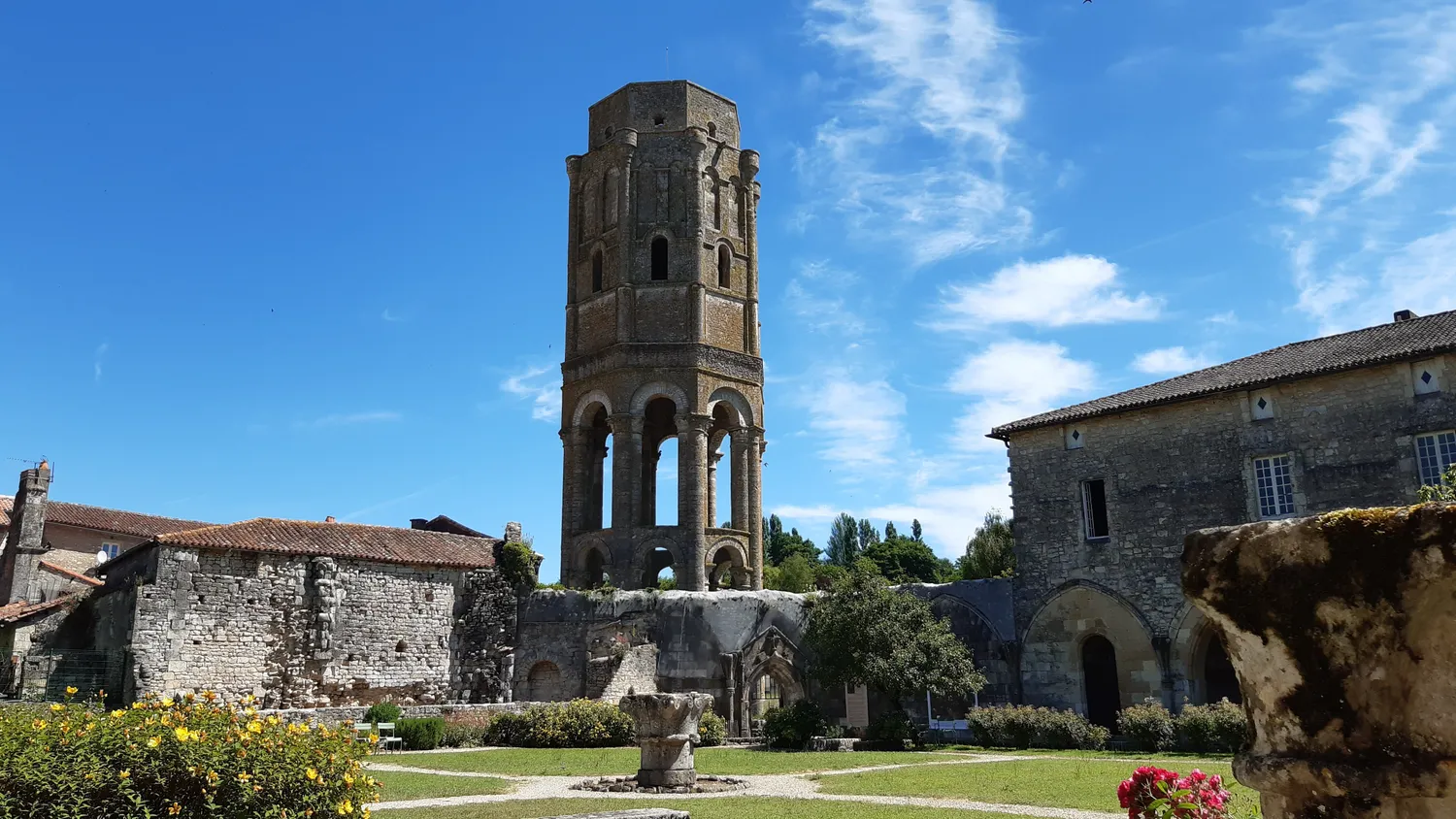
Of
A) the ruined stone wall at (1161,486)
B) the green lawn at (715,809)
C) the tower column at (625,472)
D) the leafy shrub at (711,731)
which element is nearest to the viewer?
the green lawn at (715,809)

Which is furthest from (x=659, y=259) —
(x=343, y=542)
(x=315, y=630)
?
(x=315, y=630)

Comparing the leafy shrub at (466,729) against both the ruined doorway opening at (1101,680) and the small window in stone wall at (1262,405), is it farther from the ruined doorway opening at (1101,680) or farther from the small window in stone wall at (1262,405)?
the small window in stone wall at (1262,405)

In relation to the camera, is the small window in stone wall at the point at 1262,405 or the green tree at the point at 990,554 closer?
the small window in stone wall at the point at 1262,405

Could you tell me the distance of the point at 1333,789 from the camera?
8.95 feet

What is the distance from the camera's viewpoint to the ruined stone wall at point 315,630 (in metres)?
25.6

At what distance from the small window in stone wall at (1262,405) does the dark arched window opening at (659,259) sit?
2015cm

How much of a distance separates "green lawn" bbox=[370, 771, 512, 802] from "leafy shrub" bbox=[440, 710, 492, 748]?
7.46 m

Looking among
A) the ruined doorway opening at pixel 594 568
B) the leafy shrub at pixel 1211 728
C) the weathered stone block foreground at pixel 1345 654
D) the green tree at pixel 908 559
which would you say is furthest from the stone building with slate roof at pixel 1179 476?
the green tree at pixel 908 559

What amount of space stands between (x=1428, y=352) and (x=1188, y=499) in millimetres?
5979

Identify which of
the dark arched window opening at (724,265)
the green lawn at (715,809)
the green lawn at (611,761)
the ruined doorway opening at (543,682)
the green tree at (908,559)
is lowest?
the green lawn at (611,761)

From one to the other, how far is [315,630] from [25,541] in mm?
19783

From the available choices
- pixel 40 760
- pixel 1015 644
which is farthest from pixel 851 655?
pixel 40 760

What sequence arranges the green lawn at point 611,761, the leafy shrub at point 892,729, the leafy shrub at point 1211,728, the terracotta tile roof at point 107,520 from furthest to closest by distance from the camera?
the terracotta tile roof at point 107,520
the leafy shrub at point 892,729
the leafy shrub at point 1211,728
the green lawn at point 611,761

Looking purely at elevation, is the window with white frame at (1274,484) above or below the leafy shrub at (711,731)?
above
